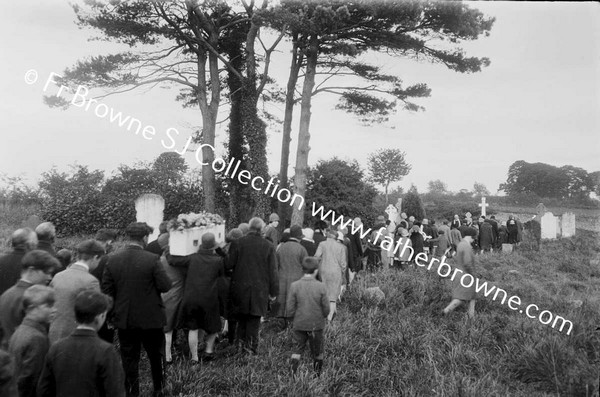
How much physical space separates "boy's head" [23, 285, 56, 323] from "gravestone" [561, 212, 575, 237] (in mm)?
27427

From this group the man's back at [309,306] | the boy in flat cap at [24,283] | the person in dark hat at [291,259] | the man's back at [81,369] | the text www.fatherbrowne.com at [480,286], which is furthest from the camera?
the text www.fatherbrowne.com at [480,286]

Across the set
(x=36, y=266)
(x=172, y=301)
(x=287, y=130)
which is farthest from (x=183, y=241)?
(x=287, y=130)

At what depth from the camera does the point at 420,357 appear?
21.2 ft

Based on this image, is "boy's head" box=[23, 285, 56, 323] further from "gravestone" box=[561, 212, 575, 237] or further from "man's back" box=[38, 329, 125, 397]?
"gravestone" box=[561, 212, 575, 237]

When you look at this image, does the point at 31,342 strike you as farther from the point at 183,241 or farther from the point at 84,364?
the point at 183,241

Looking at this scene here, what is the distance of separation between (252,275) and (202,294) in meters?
0.73

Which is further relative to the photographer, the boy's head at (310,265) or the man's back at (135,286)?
the boy's head at (310,265)

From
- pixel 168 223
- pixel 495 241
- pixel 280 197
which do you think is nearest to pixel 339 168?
pixel 280 197

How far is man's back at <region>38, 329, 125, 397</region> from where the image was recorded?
10.3 ft

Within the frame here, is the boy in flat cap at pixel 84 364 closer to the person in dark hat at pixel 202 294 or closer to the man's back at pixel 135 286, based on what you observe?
the man's back at pixel 135 286

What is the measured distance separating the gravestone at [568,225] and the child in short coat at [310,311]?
24.3 meters

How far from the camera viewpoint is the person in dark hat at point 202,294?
6219 millimetres

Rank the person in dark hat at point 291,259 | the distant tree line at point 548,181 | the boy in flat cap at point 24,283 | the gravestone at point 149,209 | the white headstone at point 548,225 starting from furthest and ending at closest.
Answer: the distant tree line at point 548,181 → the white headstone at point 548,225 → the gravestone at point 149,209 → the person in dark hat at point 291,259 → the boy in flat cap at point 24,283

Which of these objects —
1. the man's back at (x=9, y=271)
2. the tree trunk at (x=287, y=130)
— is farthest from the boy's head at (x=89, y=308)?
the tree trunk at (x=287, y=130)
